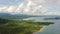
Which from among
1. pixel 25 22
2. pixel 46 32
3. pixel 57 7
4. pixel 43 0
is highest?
pixel 43 0

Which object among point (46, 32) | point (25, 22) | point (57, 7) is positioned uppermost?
point (57, 7)

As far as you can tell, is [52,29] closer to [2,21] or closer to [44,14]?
[44,14]

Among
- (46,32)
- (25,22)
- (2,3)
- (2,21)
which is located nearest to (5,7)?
(2,3)

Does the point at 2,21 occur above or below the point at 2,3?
below

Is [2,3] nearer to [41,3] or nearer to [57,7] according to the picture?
[41,3]

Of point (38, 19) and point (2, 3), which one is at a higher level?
point (2, 3)

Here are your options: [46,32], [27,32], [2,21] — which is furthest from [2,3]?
[46,32]
